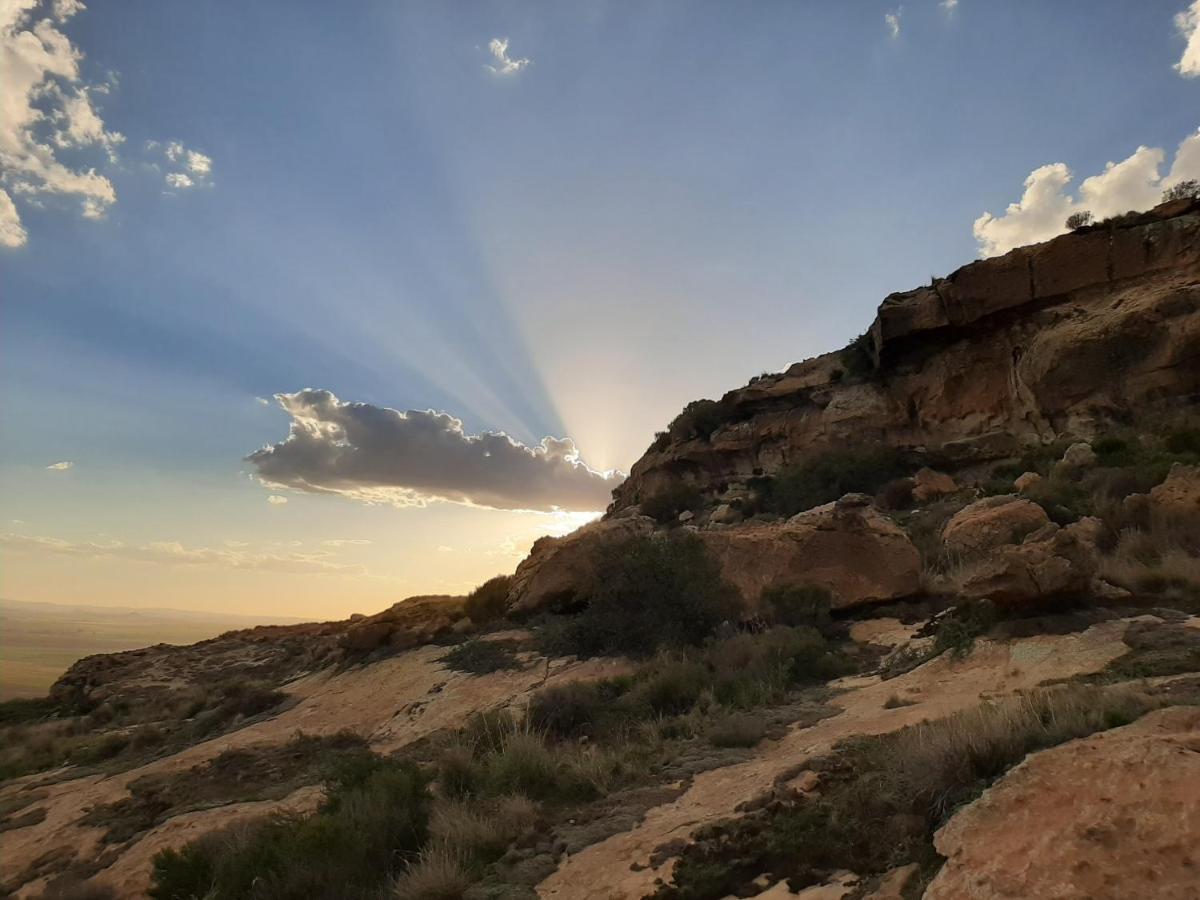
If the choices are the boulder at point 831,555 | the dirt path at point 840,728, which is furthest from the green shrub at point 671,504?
the dirt path at point 840,728

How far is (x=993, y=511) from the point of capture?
824 cm

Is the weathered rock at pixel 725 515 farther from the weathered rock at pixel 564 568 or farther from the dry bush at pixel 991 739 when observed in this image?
the dry bush at pixel 991 739

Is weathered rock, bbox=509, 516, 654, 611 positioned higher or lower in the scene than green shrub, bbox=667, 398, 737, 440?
lower

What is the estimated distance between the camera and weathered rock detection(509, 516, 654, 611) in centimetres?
1380

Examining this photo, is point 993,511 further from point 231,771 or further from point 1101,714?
point 231,771

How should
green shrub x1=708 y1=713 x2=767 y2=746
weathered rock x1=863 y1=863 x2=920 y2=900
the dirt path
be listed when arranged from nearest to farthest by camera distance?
weathered rock x1=863 y1=863 x2=920 y2=900
the dirt path
green shrub x1=708 y1=713 x2=767 y2=746

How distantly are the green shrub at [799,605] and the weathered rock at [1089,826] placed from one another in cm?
721

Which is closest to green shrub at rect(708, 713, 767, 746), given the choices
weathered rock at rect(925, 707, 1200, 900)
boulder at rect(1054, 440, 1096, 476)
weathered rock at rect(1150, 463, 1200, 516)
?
weathered rock at rect(925, 707, 1200, 900)

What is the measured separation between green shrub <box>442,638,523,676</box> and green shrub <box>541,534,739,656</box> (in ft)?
2.39

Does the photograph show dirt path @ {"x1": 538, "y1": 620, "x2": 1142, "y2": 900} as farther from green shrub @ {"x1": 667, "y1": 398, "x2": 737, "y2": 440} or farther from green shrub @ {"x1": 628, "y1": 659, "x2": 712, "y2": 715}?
green shrub @ {"x1": 667, "y1": 398, "x2": 737, "y2": 440}

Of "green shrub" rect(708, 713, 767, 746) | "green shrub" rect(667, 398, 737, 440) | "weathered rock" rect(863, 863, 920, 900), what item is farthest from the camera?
"green shrub" rect(667, 398, 737, 440)

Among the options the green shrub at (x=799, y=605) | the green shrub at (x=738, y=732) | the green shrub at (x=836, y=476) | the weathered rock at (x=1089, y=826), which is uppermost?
the green shrub at (x=836, y=476)

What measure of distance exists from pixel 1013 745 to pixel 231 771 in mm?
10137

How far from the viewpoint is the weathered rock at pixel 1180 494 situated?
32.0 ft
